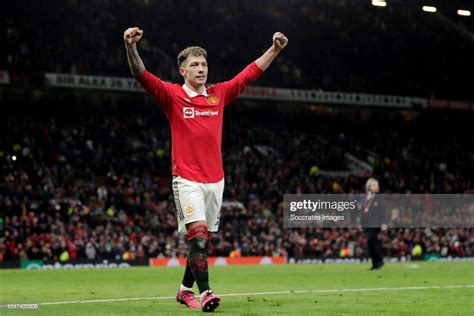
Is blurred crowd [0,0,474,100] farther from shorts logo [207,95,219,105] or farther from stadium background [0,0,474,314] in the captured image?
shorts logo [207,95,219,105]

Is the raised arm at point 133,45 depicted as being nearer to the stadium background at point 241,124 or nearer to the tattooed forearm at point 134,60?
the tattooed forearm at point 134,60

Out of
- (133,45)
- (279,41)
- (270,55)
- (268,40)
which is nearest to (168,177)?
(268,40)

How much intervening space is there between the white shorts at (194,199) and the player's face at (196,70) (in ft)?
3.35

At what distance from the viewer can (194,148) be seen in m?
8.66

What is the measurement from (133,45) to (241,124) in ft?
124

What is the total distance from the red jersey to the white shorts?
7cm

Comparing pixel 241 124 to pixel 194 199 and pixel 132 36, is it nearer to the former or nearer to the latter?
pixel 194 199

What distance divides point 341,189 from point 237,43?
9.96 metres

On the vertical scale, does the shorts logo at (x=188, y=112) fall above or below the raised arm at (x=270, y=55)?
below

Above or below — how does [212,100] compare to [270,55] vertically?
below

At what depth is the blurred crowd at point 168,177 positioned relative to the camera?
100ft

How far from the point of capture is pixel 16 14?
38.0 m

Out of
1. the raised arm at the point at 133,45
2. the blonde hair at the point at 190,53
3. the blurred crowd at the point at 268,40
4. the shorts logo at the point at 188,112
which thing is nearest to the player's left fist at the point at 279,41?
the blonde hair at the point at 190,53

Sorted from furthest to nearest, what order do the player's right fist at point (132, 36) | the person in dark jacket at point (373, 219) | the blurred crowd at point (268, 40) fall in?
the blurred crowd at point (268, 40), the person in dark jacket at point (373, 219), the player's right fist at point (132, 36)
